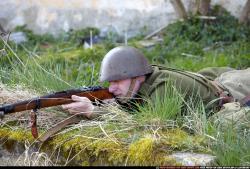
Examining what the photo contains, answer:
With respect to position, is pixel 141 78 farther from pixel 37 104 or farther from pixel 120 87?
pixel 37 104

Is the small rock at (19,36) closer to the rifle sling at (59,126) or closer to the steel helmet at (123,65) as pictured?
the steel helmet at (123,65)

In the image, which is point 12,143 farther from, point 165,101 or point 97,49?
point 97,49

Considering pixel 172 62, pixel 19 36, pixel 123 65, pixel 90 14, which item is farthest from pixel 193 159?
pixel 90 14

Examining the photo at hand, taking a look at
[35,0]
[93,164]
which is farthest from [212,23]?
[93,164]

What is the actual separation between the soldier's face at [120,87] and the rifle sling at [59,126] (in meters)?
0.41

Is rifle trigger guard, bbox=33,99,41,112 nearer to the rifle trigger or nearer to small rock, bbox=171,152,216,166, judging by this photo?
the rifle trigger

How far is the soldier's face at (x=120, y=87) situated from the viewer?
5.24 meters

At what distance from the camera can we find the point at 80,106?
4938mm

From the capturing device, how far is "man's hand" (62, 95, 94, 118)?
16.2 feet

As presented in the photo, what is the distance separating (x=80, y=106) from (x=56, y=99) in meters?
0.20

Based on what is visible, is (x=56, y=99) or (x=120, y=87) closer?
(x=56, y=99)

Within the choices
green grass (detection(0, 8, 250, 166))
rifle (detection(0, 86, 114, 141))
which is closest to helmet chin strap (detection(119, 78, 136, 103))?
rifle (detection(0, 86, 114, 141))

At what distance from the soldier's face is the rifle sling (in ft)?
1.34

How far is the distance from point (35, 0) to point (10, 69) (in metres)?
8.69
